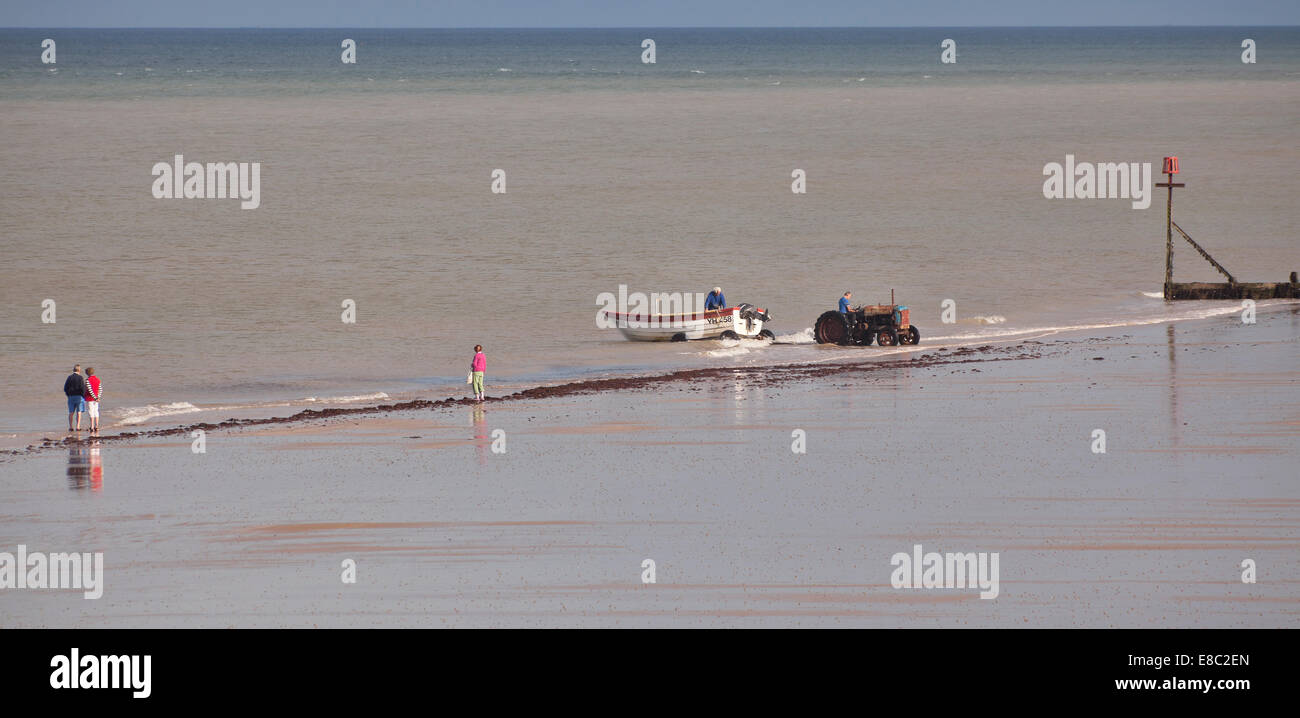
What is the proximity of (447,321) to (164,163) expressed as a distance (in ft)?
203

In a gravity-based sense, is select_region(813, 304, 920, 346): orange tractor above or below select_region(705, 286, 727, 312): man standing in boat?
below

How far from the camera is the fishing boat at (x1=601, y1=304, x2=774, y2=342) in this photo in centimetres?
4159

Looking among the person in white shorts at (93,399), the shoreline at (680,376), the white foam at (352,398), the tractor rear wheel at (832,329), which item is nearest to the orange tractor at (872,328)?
the tractor rear wheel at (832,329)

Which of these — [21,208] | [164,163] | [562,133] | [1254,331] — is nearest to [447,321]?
[1254,331]

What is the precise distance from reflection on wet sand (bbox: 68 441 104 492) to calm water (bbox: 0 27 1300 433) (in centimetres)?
353

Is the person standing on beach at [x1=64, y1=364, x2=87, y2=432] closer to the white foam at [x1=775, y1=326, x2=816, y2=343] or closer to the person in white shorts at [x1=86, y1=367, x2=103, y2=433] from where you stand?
the person in white shorts at [x1=86, y1=367, x2=103, y2=433]

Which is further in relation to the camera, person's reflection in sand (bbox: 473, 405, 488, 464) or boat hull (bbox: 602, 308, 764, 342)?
boat hull (bbox: 602, 308, 764, 342)

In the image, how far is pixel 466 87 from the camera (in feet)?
625

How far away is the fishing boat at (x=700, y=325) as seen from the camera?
41.6 metres

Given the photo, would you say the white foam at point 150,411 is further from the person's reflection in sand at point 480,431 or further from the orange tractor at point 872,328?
the orange tractor at point 872,328

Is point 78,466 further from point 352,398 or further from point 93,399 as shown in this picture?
point 352,398

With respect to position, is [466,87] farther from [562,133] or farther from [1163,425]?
[1163,425]

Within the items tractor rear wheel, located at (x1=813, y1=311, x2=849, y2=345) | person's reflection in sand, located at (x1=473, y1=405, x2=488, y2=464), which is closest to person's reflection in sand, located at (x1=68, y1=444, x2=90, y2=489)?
person's reflection in sand, located at (x1=473, y1=405, x2=488, y2=464)

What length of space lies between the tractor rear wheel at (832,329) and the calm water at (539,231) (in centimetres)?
50
